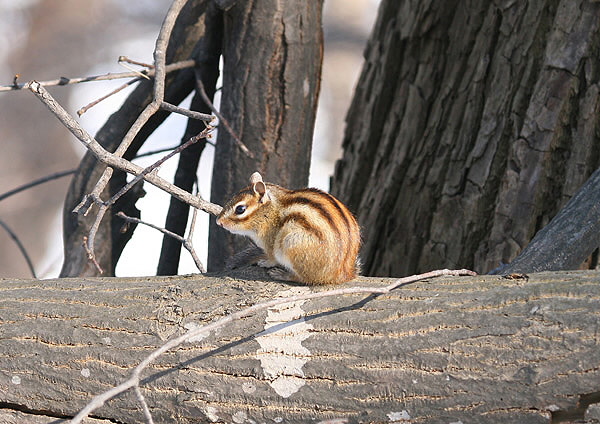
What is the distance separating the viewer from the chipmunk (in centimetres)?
238

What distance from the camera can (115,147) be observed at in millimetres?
3613

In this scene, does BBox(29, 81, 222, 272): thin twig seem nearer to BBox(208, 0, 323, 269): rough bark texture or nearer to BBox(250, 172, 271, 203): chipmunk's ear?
BBox(250, 172, 271, 203): chipmunk's ear

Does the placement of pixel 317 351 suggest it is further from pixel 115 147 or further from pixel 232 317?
pixel 115 147

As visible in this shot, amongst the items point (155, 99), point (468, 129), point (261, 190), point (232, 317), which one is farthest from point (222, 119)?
point (232, 317)

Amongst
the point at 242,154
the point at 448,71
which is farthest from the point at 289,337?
the point at 448,71

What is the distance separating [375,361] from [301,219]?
2.27 feet

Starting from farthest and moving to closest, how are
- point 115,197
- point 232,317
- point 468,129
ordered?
point 468,129 < point 115,197 < point 232,317

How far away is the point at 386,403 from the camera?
1.91 meters

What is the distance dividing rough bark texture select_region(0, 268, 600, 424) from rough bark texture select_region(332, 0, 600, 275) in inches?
47.3

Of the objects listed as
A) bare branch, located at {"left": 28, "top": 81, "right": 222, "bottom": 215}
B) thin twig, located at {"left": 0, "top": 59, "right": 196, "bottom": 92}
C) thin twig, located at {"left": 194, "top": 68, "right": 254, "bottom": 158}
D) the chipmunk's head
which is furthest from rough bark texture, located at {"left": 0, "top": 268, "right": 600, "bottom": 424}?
thin twig, located at {"left": 194, "top": 68, "right": 254, "bottom": 158}

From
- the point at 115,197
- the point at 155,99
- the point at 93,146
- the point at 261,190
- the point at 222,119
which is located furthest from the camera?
the point at 222,119

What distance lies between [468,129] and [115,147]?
1.65m

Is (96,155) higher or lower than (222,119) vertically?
lower

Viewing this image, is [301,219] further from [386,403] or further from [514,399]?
[514,399]
